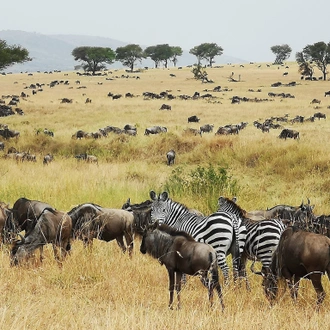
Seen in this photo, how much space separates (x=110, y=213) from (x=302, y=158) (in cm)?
1041

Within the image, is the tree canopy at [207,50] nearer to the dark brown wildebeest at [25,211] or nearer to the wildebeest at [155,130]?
the wildebeest at [155,130]

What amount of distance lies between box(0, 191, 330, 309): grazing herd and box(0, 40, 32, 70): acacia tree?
27.3 meters

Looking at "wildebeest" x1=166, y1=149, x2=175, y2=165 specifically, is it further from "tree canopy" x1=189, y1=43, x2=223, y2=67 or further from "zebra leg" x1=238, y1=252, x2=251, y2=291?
"tree canopy" x1=189, y1=43, x2=223, y2=67

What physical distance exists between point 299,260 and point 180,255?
4.50 ft

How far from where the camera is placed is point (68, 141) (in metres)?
22.5

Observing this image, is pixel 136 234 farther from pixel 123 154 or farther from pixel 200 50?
pixel 200 50

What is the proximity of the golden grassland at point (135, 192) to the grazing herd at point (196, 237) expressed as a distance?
0.26 meters

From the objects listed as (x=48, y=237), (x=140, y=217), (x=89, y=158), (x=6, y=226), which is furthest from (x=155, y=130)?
(x=48, y=237)

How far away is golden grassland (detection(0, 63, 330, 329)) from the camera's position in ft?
16.5

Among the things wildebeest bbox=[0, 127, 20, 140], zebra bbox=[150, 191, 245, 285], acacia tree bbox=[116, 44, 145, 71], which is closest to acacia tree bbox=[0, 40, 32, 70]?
wildebeest bbox=[0, 127, 20, 140]

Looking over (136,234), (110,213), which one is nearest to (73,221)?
(110,213)

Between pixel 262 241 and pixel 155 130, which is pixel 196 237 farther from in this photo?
pixel 155 130

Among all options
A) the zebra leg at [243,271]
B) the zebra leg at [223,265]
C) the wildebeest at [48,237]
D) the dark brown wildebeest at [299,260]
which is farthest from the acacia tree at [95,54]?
the dark brown wildebeest at [299,260]

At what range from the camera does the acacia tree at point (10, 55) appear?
111 feet
